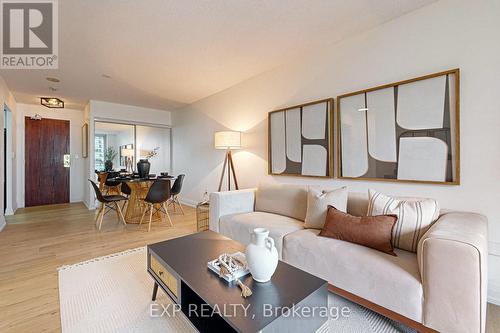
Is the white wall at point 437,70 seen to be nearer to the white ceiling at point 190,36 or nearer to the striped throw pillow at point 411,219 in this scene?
the white ceiling at point 190,36

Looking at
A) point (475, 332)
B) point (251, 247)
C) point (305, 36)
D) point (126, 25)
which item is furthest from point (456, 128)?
point (126, 25)

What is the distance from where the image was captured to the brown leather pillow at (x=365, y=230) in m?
1.64

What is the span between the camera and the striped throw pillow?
1658 mm

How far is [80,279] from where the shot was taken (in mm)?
2076

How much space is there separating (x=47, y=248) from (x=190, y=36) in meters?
3.08

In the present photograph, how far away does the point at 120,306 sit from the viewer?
1.70m

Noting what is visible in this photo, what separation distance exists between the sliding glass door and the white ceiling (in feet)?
5.03

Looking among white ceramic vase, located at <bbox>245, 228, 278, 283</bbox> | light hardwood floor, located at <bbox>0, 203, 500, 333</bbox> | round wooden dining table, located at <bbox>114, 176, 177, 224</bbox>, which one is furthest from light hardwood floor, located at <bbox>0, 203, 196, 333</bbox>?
white ceramic vase, located at <bbox>245, 228, 278, 283</bbox>

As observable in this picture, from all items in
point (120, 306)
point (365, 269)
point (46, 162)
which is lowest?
point (120, 306)

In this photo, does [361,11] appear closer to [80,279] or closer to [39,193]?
[80,279]

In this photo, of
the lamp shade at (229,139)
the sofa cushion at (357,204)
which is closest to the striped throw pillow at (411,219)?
the sofa cushion at (357,204)

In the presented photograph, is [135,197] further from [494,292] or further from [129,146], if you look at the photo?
[494,292]

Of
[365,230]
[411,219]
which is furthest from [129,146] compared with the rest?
[411,219]

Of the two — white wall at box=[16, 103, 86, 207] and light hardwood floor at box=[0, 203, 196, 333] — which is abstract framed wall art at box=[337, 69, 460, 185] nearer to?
light hardwood floor at box=[0, 203, 196, 333]
